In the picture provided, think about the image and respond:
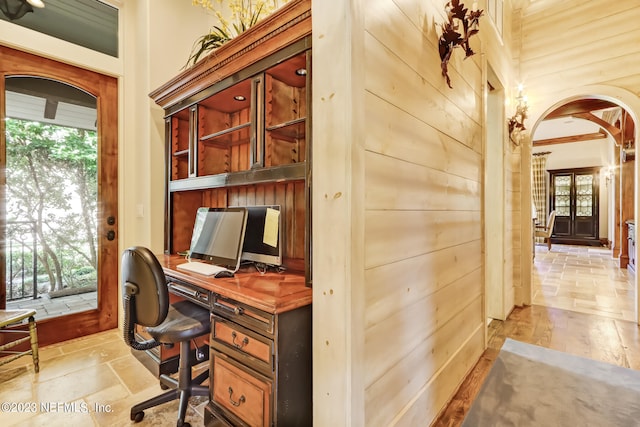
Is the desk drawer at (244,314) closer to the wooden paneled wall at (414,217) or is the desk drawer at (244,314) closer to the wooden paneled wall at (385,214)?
the wooden paneled wall at (385,214)

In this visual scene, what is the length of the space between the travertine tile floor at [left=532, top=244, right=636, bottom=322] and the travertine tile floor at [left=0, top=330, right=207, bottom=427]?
4.28 metres

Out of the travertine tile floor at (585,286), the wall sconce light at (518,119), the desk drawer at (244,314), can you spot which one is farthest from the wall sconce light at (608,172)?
the desk drawer at (244,314)

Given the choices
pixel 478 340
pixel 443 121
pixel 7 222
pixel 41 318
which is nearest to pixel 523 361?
pixel 478 340

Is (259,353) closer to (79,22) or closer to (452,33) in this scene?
(452,33)

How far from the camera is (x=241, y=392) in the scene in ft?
4.48

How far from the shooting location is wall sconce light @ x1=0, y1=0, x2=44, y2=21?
2.33m

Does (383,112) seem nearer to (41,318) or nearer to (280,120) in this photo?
(280,120)

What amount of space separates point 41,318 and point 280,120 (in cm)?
266

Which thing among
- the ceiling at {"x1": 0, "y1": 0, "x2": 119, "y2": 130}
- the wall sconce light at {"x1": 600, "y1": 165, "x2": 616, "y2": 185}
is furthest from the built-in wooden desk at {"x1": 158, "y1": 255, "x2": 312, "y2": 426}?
the wall sconce light at {"x1": 600, "y1": 165, "x2": 616, "y2": 185}

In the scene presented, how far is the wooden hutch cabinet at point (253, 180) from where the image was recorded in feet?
4.20

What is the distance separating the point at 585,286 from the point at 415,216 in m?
4.70

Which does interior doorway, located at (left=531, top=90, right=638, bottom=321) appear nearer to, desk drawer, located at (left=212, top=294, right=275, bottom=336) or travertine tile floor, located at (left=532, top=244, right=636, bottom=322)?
travertine tile floor, located at (left=532, top=244, right=636, bottom=322)

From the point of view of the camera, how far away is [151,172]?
2.74 m

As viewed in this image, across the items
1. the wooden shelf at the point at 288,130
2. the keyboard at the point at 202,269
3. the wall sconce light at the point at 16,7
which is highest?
the wall sconce light at the point at 16,7
